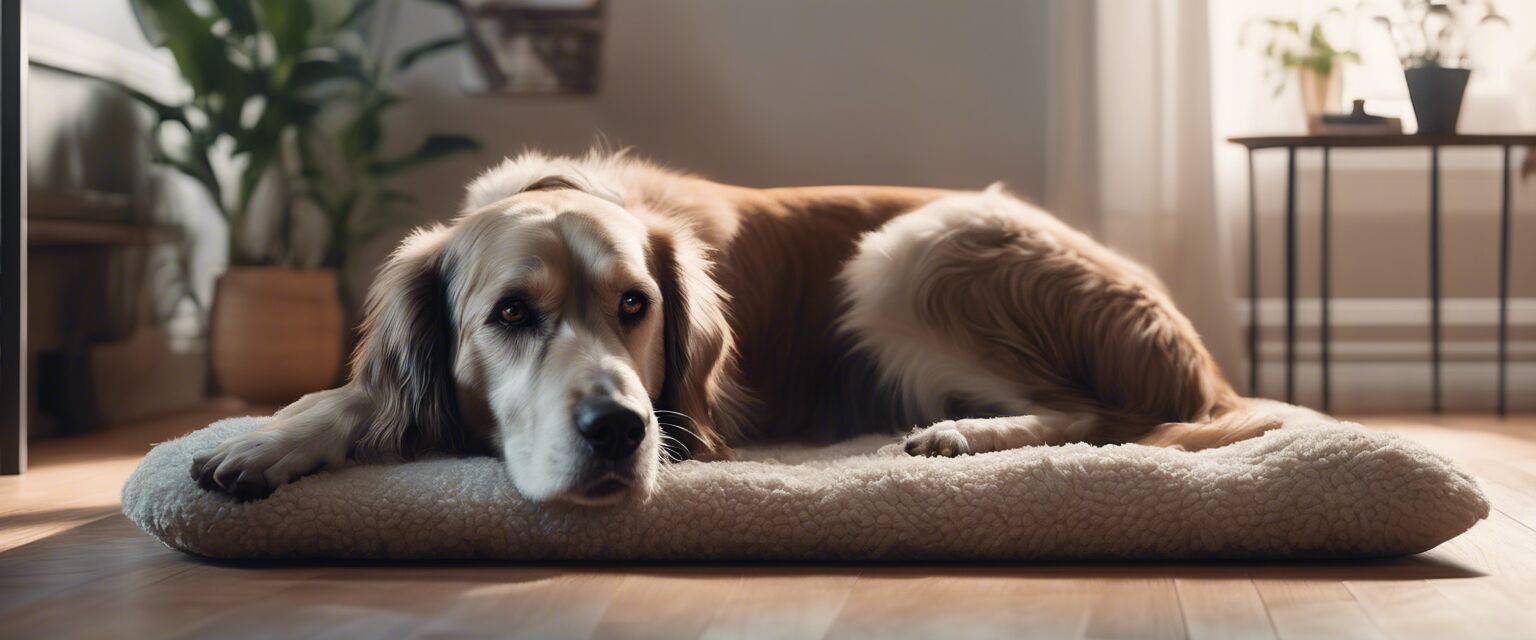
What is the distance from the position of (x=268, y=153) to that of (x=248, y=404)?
0.67m

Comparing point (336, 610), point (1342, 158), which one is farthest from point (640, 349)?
point (1342, 158)

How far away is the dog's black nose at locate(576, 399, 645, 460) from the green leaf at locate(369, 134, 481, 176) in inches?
98.1

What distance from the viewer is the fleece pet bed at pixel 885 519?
1536 mm

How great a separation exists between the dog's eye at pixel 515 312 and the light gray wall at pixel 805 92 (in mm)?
2389

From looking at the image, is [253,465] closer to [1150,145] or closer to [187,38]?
[187,38]

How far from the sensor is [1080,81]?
3812mm

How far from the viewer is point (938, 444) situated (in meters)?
1.88

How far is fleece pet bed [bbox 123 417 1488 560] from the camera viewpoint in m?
1.54

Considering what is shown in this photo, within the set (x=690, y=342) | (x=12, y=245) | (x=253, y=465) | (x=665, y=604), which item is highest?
(x=12, y=245)

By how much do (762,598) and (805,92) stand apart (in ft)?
9.34

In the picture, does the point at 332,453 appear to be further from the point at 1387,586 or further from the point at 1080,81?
the point at 1080,81

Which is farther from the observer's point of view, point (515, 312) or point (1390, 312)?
point (1390, 312)

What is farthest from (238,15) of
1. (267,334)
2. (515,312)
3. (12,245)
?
(515,312)

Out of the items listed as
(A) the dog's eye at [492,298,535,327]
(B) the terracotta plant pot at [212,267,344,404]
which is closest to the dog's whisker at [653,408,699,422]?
(A) the dog's eye at [492,298,535,327]
